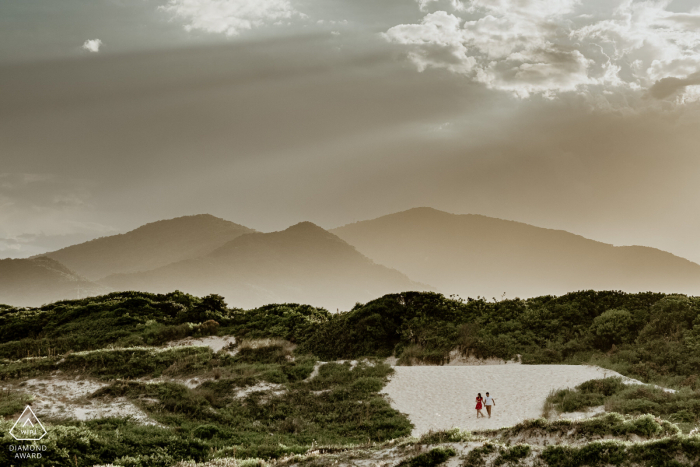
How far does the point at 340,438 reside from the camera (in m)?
17.7

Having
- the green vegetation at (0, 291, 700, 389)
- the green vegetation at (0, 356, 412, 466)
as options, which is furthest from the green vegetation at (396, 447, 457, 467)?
the green vegetation at (0, 291, 700, 389)

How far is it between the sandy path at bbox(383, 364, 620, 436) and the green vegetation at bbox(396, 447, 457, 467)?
20.8ft

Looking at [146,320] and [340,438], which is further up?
[146,320]

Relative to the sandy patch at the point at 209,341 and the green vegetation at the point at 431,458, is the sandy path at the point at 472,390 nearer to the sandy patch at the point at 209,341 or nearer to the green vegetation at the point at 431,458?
the green vegetation at the point at 431,458

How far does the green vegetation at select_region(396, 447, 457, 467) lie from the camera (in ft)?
38.6

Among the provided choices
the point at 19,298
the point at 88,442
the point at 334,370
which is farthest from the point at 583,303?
the point at 19,298

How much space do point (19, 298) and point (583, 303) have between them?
221m

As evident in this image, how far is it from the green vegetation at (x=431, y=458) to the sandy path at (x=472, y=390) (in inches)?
250

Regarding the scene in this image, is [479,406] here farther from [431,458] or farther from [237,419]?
[237,419]

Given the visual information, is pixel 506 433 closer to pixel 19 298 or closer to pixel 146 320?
Answer: pixel 146 320

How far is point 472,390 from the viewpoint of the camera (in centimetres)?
2281

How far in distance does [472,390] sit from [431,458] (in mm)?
11781

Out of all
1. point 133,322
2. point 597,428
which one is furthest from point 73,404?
point 133,322

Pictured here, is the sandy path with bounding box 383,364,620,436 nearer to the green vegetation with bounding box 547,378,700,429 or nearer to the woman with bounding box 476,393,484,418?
the woman with bounding box 476,393,484,418
